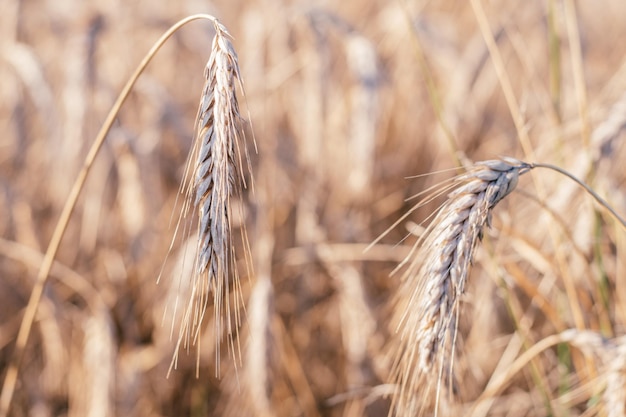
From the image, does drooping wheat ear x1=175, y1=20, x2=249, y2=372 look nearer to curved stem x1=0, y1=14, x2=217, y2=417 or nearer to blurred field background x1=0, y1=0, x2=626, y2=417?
curved stem x1=0, y1=14, x2=217, y2=417

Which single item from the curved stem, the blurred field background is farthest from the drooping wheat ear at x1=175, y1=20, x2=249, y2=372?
the blurred field background

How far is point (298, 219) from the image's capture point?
5.92 feet

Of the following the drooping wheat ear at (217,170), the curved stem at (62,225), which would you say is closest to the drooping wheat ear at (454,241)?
the drooping wheat ear at (217,170)

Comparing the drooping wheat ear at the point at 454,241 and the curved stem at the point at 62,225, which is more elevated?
the curved stem at the point at 62,225

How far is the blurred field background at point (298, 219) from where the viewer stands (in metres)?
1.33

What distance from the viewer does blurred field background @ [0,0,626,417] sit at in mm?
1330

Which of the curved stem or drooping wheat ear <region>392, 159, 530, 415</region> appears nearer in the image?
drooping wheat ear <region>392, 159, 530, 415</region>

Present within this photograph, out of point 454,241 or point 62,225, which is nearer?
point 454,241

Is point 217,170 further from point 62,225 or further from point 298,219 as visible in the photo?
point 298,219

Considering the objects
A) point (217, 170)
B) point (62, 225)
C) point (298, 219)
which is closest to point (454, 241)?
point (217, 170)

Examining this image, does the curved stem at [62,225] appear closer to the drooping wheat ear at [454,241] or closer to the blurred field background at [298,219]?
the blurred field background at [298,219]

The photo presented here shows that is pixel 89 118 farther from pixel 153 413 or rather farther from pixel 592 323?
pixel 592 323

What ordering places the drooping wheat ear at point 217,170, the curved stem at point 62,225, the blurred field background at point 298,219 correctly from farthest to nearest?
1. the blurred field background at point 298,219
2. the curved stem at point 62,225
3. the drooping wheat ear at point 217,170

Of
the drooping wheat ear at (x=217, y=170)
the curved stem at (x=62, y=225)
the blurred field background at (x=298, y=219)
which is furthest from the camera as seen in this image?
the blurred field background at (x=298, y=219)
